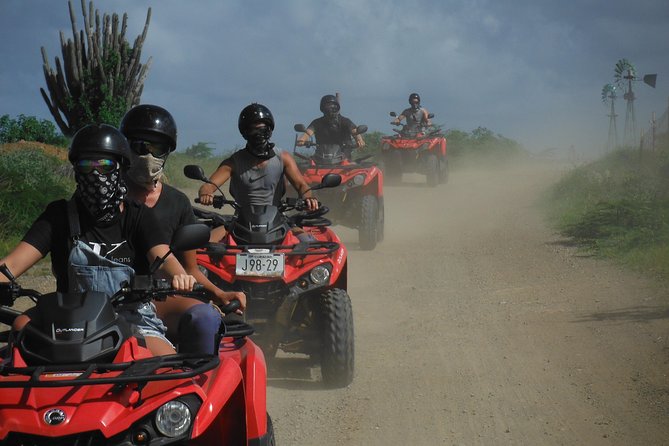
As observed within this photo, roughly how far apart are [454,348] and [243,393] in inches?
200

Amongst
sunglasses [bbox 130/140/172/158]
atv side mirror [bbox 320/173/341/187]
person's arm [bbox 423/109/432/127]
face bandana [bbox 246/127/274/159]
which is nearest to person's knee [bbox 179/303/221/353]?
sunglasses [bbox 130/140/172/158]

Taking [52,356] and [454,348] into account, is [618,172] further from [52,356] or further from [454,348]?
[52,356]

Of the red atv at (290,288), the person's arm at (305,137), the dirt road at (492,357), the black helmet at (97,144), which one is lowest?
the dirt road at (492,357)

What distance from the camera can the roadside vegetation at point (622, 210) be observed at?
46.6 ft

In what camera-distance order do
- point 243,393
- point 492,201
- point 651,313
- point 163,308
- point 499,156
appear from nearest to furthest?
point 243,393 < point 163,308 < point 651,313 < point 492,201 < point 499,156

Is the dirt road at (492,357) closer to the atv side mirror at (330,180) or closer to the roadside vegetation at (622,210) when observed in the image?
the roadside vegetation at (622,210)

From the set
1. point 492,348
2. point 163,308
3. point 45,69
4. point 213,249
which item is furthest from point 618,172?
point 163,308

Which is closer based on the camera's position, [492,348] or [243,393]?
[243,393]

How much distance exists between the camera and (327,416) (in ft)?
22.6

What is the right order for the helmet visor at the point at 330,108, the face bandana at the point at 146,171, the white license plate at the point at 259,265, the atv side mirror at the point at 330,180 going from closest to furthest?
1. the face bandana at the point at 146,171
2. the white license plate at the point at 259,265
3. the atv side mirror at the point at 330,180
4. the helmet visor at the point at 330,108

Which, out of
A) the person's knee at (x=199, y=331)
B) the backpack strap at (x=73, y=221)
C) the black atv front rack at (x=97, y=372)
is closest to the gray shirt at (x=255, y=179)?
the backpack strap at (x=73, y=221)

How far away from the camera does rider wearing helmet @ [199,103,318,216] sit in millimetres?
8969

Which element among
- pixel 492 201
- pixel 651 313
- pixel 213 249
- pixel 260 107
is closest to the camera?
pixel 213 249

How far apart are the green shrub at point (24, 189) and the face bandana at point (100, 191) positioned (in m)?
8.97
